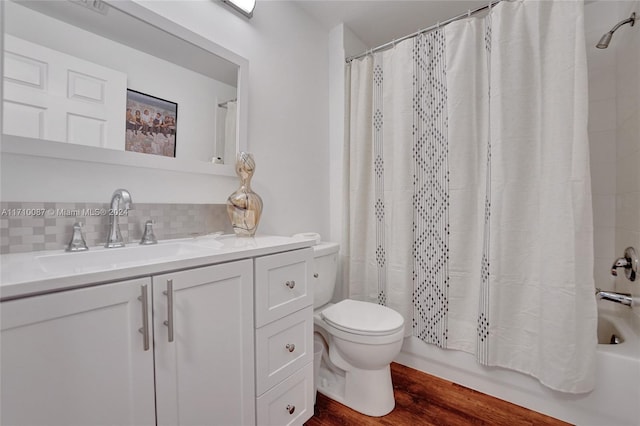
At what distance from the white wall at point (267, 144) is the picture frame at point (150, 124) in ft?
0.35

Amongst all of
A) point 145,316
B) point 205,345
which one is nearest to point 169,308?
point 145,316

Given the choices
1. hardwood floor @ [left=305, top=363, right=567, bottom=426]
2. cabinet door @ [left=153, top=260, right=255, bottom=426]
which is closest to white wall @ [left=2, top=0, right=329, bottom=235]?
cabinet door @ [left=153, top=260, right=255, bottom=426]

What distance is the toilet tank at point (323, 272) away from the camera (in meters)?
1.63

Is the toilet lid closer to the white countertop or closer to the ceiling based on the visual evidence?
the white countertop

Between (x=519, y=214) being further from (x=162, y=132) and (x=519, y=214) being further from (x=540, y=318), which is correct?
(x=162, y=132)

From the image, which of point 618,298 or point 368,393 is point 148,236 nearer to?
point 368,393

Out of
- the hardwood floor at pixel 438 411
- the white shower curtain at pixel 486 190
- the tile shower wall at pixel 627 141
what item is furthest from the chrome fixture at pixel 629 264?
the hardwood floor at pixel 438 411

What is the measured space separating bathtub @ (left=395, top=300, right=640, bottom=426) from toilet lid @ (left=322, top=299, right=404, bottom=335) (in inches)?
18.0

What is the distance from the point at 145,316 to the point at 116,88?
886 millimetres

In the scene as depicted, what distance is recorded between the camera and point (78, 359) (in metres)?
0.64

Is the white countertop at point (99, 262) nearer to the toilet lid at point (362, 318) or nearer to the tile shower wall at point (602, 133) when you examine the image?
the toilet lid at point (362, 318)

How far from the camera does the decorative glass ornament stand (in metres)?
1.42

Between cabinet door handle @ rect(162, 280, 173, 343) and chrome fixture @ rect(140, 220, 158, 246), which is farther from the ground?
chrome fixture @ rect(140, 220, 158, 246)

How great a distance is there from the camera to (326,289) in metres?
1.72
